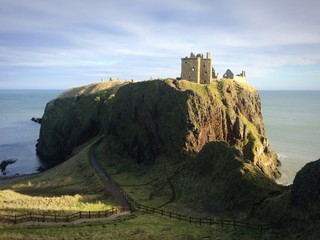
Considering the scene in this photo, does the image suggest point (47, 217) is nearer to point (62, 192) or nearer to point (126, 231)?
point (126, 231)

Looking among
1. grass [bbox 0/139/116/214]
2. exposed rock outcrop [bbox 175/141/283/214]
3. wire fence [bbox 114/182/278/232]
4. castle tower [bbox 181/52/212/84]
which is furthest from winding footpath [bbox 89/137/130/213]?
castle tower [bbox 181/52/212/84]

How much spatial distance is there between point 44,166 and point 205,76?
61.1 meters

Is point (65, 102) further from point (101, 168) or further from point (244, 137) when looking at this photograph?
point (244, 137)

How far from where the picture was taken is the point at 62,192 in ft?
226

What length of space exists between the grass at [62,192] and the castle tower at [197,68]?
37.6m

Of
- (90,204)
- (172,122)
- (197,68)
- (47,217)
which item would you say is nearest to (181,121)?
(172,122)

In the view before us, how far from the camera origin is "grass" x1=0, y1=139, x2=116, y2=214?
53125mm

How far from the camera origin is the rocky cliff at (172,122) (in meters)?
81.6

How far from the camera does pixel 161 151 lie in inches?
3270

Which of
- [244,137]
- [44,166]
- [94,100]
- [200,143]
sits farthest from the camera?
[94,100]

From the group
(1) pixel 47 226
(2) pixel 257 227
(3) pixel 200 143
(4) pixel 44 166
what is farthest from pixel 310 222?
(4) pixel 44 166

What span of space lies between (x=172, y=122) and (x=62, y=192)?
30.3 meters

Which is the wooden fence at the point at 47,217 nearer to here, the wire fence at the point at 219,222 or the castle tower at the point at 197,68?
the wire fence at the point at 219,222

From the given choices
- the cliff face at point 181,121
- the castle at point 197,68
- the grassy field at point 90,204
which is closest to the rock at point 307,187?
the grassy field at point 90,204
